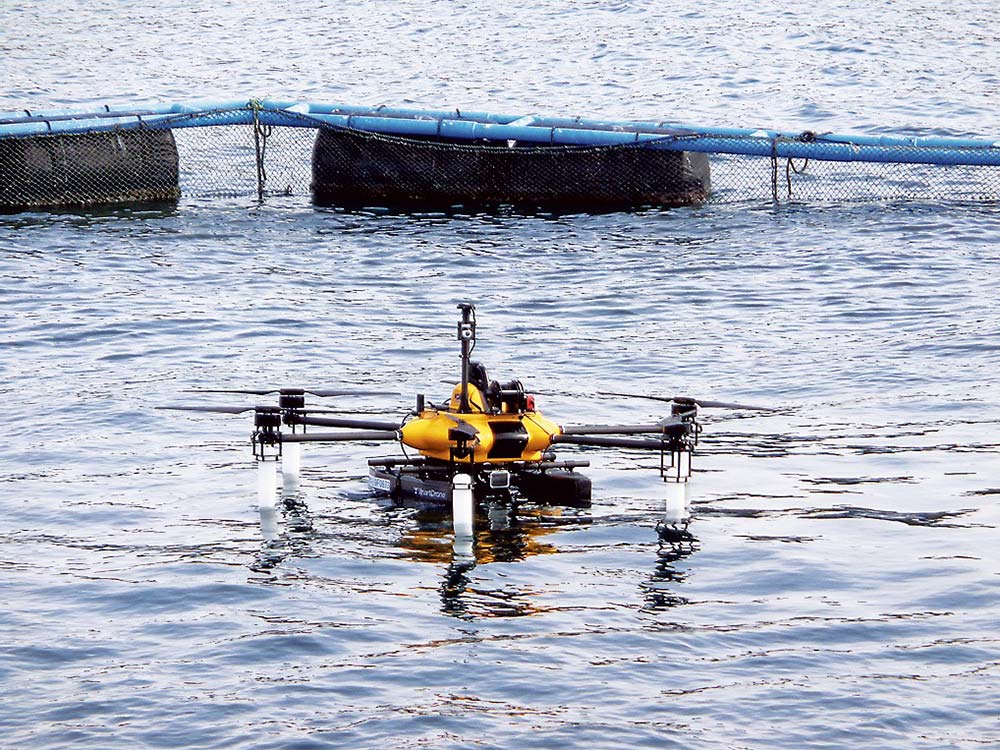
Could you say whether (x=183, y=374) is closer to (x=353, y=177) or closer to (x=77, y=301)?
(x=77, y=301)

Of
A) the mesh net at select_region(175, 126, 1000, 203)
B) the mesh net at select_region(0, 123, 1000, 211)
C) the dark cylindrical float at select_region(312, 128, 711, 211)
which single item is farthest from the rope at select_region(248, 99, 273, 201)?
the dark cylindrical float at select_region(312, 128, 711, 211)

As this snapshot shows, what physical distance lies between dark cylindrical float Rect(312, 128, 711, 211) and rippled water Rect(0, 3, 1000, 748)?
776mm

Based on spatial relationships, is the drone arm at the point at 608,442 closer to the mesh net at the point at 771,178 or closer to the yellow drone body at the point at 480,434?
the yellow drone body at the point at 480,434

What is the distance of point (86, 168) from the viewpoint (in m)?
38.3

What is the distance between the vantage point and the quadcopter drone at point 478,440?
18859 millimetres

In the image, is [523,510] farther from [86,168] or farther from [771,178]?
[771,178]

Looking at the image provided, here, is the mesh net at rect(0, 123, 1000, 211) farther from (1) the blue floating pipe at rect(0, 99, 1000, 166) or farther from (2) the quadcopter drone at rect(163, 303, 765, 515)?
(2) the quadcopter drone at rect(163, 303, 765, 515)

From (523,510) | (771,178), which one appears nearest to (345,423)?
(523,510)

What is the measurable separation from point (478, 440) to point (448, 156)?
20.3 meters

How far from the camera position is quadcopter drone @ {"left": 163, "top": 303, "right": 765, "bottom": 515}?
18.9 metres

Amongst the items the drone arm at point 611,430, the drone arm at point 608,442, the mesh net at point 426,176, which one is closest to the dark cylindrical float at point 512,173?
the mesh net at point 426,176

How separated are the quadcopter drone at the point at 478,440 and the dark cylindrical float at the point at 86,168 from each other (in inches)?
748

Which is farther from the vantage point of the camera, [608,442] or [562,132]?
[562,132]

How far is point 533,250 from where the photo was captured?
35.7 metres
